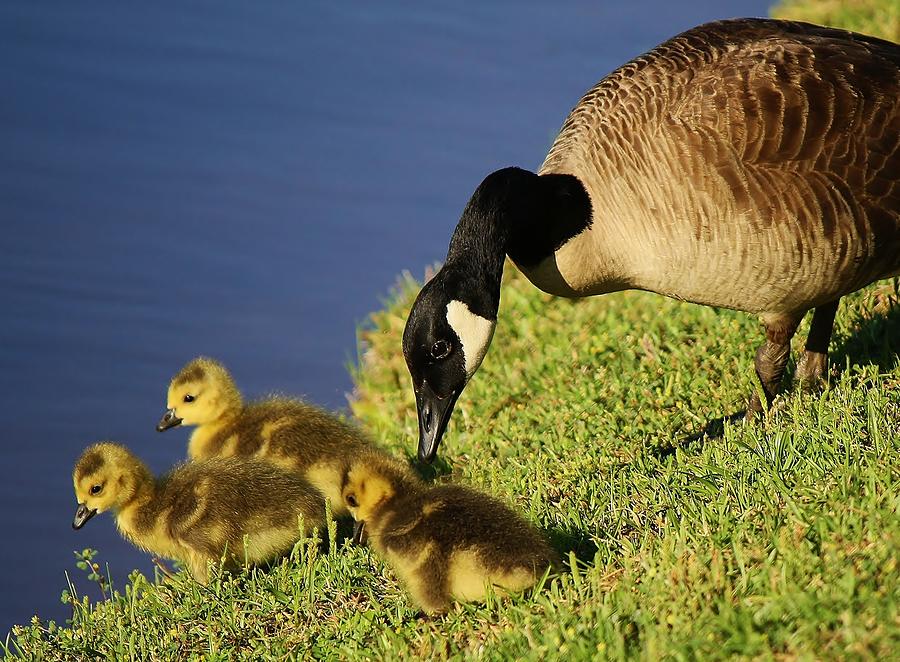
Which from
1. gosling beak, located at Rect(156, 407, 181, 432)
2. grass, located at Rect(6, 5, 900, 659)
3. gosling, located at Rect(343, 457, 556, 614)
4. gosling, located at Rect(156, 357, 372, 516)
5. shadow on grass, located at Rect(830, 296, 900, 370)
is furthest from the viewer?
gosling beak, located at Rect(156, 407, 181, 432)

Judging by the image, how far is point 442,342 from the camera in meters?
5.36

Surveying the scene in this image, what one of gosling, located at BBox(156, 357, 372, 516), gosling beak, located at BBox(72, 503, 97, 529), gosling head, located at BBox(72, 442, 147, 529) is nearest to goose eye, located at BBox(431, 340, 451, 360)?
gosling, located at BBox(156, 357, 372, 516)

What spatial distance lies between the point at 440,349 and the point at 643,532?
1361 mm

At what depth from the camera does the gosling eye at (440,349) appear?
5355mm

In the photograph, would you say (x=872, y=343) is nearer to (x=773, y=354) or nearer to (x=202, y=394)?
(x=773, y=354)

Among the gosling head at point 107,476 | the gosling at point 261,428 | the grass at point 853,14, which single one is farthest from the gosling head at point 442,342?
the grass at point 853,14

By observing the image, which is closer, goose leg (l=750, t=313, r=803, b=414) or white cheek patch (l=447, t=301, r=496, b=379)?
white cheek patch (l=447, t=301, r=496, b=379)

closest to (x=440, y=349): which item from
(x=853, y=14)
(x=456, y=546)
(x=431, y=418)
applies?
(x=431, y=418)

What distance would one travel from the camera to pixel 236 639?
15.1 ft

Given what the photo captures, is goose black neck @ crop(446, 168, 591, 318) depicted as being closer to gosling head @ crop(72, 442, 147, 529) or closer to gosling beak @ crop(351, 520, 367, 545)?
gosling beak @ crop(351, 520, 367, 545)

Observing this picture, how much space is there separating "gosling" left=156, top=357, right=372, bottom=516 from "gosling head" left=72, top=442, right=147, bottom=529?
29.9 inches

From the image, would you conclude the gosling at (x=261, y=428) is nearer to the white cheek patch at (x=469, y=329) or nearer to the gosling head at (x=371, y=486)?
the gosling head at (x=371, y=486)

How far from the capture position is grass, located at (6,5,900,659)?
360 centimetres

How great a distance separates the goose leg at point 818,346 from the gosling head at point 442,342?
1834 millimetres
